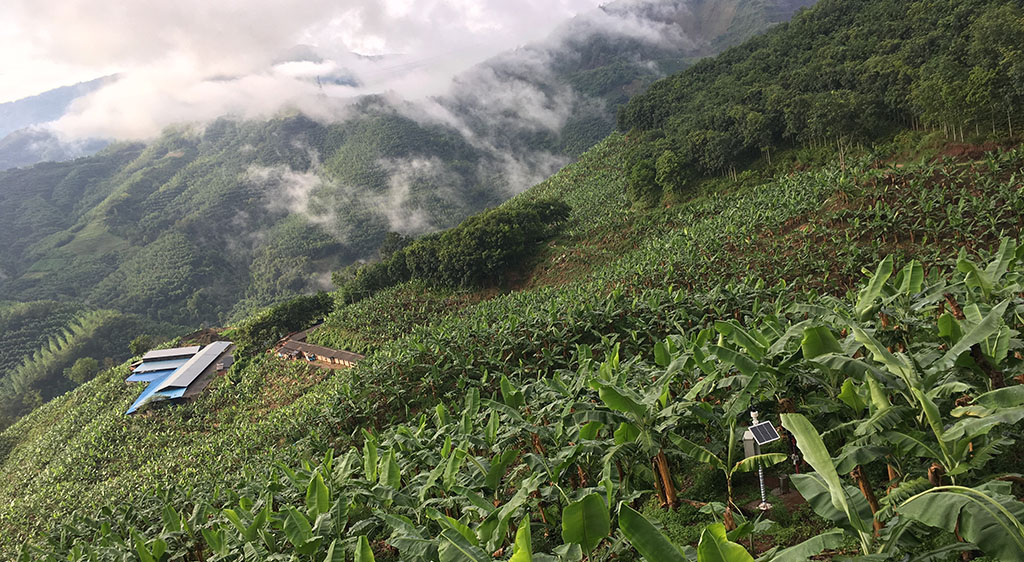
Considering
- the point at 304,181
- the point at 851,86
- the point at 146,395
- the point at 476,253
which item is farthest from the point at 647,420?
the point at 304,181

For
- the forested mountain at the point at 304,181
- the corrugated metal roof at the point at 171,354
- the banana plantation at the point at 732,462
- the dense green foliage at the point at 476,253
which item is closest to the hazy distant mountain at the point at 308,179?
the forested mountain at the point at 304,181

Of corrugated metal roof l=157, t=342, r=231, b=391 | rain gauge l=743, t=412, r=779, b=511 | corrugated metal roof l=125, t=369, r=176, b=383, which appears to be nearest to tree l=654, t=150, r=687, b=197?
rain gauge l=743, t=412, r=779, b=511

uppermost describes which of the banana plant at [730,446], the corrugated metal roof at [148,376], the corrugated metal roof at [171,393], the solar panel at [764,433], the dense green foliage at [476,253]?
the solar panel at [764,433]

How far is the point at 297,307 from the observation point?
36469 mm

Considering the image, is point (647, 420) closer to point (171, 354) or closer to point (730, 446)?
point (730, 446)

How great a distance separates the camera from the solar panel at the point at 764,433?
3.27 meters

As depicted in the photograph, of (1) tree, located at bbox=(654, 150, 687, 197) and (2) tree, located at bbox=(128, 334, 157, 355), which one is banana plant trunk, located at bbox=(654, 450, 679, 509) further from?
(2) tree, located at bbox=(128, 334, 157, 355)

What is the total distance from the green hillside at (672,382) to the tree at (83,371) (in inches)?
680

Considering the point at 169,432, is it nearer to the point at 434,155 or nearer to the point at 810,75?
the point at 810,75

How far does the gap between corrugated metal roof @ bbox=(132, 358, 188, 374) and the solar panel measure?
43420 mm

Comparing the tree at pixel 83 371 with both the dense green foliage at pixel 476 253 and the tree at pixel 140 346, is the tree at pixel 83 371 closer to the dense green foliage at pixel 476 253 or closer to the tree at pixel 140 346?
the tree at pixel 140 346

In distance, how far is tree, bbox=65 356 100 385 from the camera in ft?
171

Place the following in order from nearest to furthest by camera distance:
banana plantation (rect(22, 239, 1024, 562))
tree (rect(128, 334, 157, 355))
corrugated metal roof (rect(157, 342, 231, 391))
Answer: banana plantation (rect(22, 239, 1024, 562))
corrugated metal roof (rect(157, 342, 231, 391))
tree (rect(128, 334, 157, 355))

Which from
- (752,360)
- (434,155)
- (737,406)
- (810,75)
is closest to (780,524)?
(737,406)
